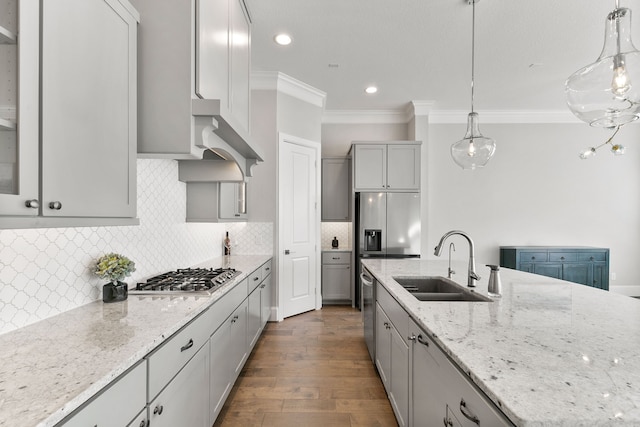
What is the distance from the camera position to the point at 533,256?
4.79m

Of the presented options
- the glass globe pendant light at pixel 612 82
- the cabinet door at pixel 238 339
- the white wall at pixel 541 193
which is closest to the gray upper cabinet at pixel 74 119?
the cabinet door at pixel 238 339

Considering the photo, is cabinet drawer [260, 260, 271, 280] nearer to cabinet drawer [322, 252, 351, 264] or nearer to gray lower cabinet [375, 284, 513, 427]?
cabinet drawer [322, 252, 351, 264]

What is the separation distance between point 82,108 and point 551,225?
6.39 meters

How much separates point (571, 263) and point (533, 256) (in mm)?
593

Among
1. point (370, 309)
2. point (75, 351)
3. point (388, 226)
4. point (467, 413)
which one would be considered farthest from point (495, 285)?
point (388, 226)

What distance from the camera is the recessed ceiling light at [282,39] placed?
3.06 meters

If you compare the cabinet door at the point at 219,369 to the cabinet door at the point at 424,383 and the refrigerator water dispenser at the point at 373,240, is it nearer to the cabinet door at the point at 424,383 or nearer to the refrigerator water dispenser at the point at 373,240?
the cabinet door at the point at 424,383

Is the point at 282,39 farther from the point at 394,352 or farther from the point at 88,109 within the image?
the point at 394,352

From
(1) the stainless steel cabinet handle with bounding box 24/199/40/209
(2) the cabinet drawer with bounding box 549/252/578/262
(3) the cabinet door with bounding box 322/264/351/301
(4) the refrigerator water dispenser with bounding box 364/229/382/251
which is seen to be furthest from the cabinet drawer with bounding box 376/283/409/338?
(2) the cabinet drawer with bounding box 549/252/578/262

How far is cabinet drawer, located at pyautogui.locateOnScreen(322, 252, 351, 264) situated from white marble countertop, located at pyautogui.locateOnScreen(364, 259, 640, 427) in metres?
2.96

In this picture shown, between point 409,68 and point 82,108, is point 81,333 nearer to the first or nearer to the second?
point 82,108

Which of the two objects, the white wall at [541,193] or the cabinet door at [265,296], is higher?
the white wall at [541,193]

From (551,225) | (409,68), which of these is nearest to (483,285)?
(409,68)

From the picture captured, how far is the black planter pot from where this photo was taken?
1609mm
